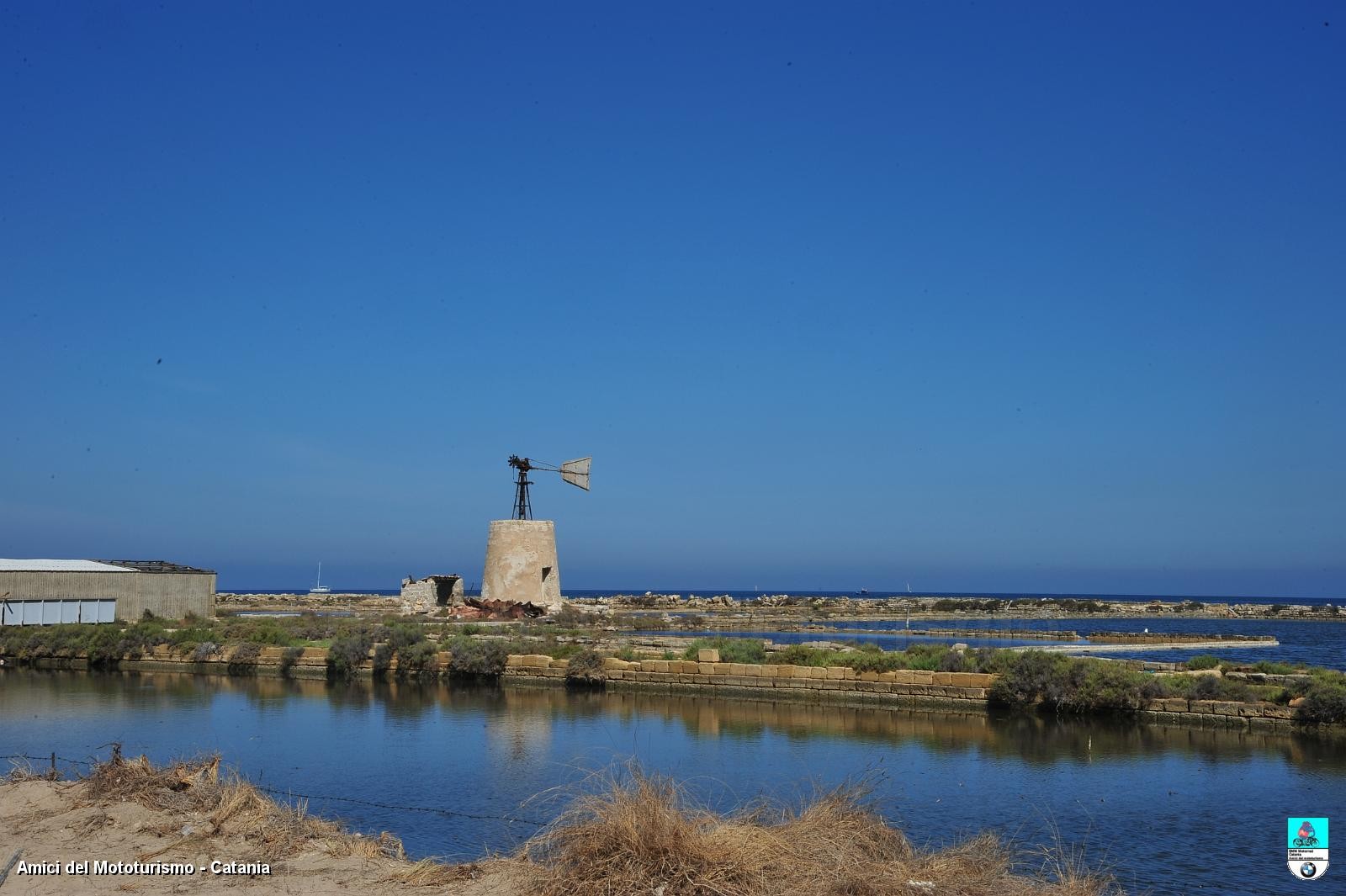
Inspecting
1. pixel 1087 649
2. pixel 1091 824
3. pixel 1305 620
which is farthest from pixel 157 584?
pixel 1305 620

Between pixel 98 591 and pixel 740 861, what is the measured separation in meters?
27.5

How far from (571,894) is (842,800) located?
6.05 ft

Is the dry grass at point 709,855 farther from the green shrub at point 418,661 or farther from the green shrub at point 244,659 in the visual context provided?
the green shrub at point 244,659

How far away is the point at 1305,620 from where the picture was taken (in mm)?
57969

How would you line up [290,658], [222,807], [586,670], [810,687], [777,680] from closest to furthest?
1. [222,807]
2. [810,687]
3. [777,680]
4. [586,670]
5. [290,658]

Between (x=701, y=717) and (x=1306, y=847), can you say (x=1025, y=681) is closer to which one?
(x=701, y=717)

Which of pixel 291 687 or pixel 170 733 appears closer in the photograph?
pixel 170 733

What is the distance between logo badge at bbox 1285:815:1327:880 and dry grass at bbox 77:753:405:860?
20.2ft

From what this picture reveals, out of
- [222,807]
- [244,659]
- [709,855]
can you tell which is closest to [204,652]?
[244,659]

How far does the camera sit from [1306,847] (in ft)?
25.1

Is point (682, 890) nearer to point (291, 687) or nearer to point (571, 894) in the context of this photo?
point (571, 894)

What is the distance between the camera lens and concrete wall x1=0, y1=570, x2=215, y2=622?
88.1 feet

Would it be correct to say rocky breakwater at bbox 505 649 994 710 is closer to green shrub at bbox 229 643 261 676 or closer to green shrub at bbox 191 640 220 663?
green shrub at bbox 229 643 261 676

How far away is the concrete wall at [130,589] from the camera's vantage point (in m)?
26.8
